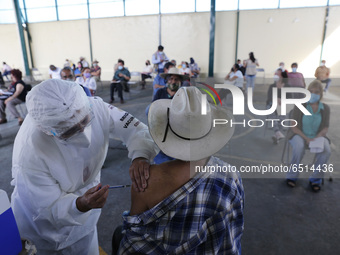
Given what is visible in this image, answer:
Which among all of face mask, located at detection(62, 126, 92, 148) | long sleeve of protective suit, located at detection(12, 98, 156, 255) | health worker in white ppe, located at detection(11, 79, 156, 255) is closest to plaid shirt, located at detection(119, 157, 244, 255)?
health worker in white ppe, located at detection(11, 79, 156, 255)

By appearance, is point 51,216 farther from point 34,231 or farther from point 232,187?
point 232,187

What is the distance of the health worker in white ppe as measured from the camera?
1.31m

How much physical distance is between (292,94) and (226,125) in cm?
316

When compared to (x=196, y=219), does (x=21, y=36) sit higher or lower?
higher

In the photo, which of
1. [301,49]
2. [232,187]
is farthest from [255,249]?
[301,49]

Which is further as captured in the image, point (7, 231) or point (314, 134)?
point (314, 134)

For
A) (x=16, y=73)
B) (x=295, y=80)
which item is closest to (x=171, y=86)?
(x=295, y=80)

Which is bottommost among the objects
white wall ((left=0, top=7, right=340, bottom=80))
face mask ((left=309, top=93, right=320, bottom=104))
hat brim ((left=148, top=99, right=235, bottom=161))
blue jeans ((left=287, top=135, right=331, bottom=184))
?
blue jeans ((left=287, top=135, right=331, bottom=184))

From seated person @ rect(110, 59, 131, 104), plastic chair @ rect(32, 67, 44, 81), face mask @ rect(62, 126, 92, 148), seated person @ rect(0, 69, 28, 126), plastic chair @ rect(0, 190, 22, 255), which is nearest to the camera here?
plastic chair @ rect(0, 190, 22, 255)

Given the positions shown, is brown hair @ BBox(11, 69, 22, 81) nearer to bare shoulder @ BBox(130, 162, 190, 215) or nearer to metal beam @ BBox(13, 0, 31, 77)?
bare shoulder @ BBox(130, 162, 190, 215)

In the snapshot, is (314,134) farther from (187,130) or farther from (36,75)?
(36,75)

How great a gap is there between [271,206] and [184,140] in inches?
89.5

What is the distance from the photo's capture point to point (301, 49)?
13422mm

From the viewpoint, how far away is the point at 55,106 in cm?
130
